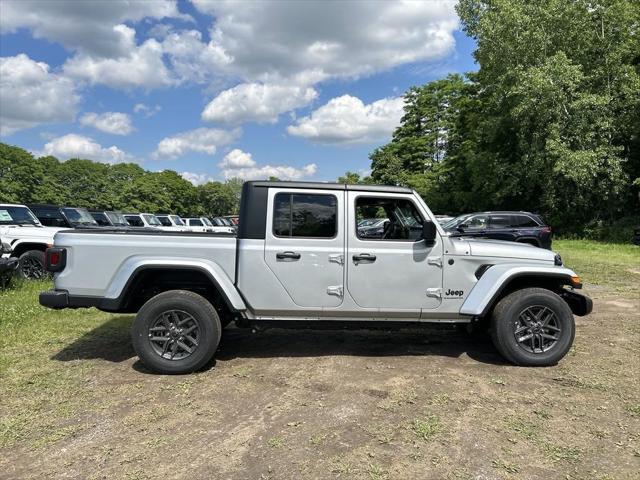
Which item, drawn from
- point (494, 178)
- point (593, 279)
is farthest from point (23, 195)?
point (593, 279)

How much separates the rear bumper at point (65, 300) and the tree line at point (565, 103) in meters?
23.1

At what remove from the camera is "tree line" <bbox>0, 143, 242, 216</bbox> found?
63.8 m

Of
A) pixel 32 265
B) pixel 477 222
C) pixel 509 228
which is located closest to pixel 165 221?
pixel 32 265

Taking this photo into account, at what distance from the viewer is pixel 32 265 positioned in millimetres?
10211

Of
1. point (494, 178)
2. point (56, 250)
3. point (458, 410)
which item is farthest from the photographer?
point (494, 178)

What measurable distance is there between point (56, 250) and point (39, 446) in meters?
2.01

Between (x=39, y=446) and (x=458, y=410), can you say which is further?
(x=458, y=410)

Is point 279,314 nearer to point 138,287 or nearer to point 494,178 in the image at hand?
point 138,287

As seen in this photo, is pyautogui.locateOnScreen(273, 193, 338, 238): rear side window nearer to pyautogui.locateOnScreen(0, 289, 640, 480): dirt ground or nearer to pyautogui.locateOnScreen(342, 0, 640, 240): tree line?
pyautogui.locateOnScreen(0, 289, 640, 480): dirt ground

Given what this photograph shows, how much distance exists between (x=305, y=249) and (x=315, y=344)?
5.04ft

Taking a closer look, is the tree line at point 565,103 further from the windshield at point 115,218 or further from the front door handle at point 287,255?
the front door handle at point 287,255

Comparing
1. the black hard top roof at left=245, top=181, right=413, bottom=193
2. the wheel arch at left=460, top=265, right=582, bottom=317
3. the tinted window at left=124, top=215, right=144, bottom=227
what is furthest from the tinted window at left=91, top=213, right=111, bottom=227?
the wheel arch at left=460, top=265, right=582, bottom=317

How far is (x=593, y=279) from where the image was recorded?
1159cm

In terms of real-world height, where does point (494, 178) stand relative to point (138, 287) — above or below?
above
